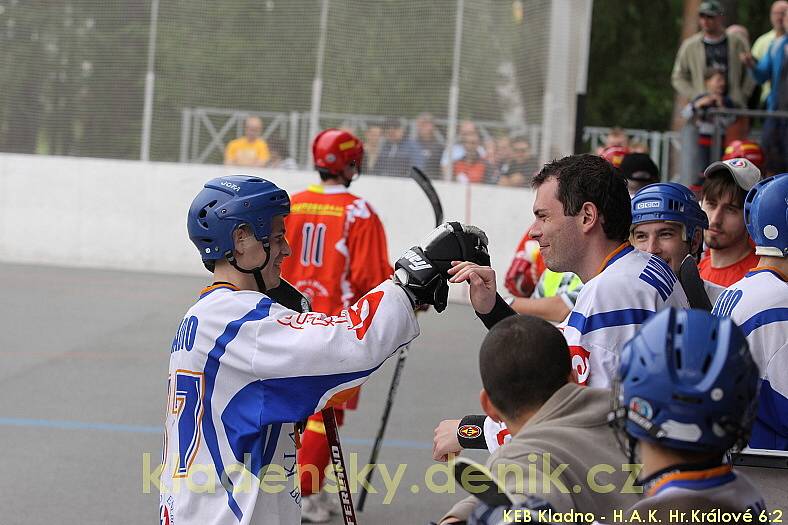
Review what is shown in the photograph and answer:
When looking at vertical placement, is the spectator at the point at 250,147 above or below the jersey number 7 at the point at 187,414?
above

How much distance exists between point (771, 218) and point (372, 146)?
40.0 feet

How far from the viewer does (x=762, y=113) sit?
33.0 ft

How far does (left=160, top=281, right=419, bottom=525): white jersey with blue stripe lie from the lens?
3.38 metres

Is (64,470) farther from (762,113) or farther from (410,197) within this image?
(410,197)

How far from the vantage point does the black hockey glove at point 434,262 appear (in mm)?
3473

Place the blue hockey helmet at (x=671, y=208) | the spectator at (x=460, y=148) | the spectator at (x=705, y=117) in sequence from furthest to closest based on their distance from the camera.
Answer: the spectator at (x=460, y=148) < the spectator at (x=705, y=117) < the blue hockey helmet at (x=671, y=208)

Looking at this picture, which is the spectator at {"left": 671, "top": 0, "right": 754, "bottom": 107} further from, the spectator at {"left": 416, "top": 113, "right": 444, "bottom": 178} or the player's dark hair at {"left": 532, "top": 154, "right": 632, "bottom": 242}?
the player's dark hair at {"left": 532, "top": 154, "right": 632, "bottom": 242}

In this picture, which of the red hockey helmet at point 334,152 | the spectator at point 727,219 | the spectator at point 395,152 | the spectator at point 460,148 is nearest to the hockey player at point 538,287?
the spectator at point 727,219

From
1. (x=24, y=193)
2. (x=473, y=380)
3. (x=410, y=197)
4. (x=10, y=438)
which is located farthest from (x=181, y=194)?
(x=10, y=438)

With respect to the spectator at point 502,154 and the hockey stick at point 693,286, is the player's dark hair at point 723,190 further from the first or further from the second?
the spectator at point 502,154

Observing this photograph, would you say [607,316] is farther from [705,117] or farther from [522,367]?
[705,117]

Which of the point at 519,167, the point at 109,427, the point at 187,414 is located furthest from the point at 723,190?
the point at 519,167

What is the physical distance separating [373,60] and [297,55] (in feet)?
3.73

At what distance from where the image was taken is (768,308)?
11.8 ft
